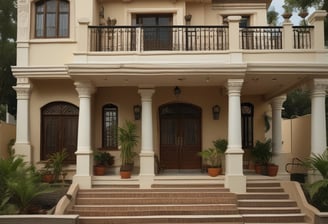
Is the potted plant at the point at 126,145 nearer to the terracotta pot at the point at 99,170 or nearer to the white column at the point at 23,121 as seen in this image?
the terracotta pot at the point at 99,170

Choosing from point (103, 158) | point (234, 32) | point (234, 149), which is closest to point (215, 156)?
point (234, 149)

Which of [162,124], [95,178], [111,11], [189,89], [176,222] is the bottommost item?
[176,222]

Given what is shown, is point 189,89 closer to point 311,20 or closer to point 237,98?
point 237,98

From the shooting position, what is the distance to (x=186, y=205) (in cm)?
1158

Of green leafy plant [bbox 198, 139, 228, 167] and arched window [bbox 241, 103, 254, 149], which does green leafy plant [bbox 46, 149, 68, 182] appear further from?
arched window [bbox 241, 103, 254, 149]

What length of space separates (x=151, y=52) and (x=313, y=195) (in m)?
5.88

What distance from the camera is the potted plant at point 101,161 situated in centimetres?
1359

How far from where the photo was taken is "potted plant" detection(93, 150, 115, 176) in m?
13.6

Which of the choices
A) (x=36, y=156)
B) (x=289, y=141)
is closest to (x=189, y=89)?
(x=36, y=156)

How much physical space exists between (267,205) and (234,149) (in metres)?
1.76

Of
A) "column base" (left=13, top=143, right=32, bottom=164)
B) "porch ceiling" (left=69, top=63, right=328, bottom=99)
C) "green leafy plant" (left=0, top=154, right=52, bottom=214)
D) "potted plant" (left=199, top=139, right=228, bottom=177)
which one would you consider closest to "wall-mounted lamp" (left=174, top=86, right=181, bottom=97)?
"porch ceiling" (left=69, top=63, right=328, bottom=99)

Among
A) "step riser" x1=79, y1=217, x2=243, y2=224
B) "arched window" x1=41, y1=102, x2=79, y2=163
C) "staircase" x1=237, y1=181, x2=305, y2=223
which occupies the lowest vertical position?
"step riser" x1=79, y1=217, x2=243, y2=224

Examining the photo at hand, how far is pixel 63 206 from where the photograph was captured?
10.9 meters

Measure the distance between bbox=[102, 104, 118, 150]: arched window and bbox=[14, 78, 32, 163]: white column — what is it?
99.5 inches
